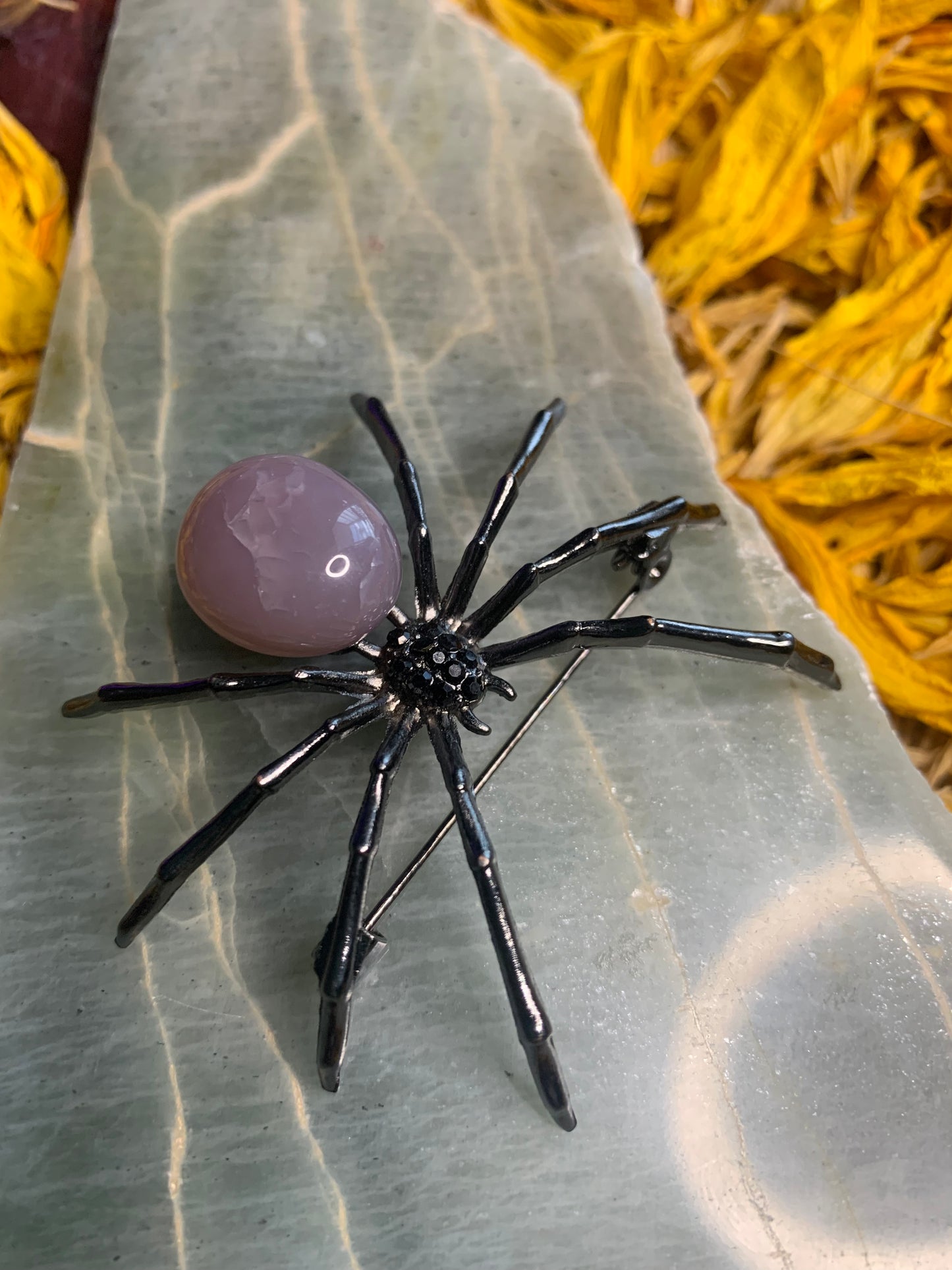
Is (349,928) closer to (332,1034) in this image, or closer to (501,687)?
(332,1034)

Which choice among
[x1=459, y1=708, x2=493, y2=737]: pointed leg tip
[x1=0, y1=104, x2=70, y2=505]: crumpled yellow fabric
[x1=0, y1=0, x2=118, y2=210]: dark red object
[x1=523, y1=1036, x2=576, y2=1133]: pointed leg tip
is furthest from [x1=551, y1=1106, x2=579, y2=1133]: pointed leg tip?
[x1=0, y1=0, x2=118, y2=210]: dark red object

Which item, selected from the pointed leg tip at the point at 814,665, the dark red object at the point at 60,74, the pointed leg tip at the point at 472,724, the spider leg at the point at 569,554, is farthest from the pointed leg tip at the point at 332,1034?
the dark red object at the point at 60,74

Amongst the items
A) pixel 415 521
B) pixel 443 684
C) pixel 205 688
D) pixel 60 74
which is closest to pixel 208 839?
pixel 205 688

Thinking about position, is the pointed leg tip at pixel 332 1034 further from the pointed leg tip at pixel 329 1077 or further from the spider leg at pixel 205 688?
the spider leg at pixel 205 688

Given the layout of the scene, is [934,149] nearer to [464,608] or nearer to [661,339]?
[661,339]

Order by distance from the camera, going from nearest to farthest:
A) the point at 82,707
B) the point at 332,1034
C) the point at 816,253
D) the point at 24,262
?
the point at 332,1034 → the point at 82,707 → the point at 24,262 → the point at 816,253

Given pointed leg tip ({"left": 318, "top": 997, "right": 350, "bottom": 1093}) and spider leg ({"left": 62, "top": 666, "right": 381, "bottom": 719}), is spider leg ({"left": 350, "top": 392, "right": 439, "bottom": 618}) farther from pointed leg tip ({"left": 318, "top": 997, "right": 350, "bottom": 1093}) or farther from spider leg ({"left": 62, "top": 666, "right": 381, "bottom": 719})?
pointed leg tip ({"left": 318, "top": 997, "right": 350, "bottom": 1093})
